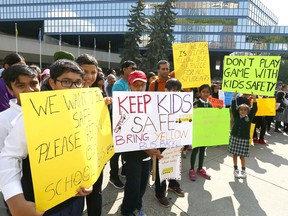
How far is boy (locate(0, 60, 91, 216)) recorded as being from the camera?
3.94 feet

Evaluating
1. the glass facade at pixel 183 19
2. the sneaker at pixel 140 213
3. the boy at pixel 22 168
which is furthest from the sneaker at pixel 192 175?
the glass facade at pixel 183 19

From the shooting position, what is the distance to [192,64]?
14.4ft

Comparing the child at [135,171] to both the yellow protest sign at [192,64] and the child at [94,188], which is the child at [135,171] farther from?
the yellow protest sign at [192,64]

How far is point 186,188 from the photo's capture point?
356cm

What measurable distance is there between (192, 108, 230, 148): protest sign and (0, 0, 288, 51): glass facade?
1784 inches

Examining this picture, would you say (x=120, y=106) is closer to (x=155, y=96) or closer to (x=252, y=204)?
(x=155, y=96)

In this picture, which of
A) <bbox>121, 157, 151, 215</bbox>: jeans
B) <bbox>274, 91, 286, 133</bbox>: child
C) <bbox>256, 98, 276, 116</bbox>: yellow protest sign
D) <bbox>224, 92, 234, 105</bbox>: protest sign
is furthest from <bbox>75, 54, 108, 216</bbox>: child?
<bbox>274, 91, 286, 133</bbox>: child

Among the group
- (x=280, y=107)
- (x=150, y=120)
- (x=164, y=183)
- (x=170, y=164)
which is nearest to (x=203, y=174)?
(x=164, y=183)

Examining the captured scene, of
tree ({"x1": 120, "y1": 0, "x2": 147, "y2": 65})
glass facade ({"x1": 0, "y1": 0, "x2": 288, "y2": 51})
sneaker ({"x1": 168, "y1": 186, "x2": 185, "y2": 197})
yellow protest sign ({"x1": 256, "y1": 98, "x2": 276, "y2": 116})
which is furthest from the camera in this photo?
glass facade ({"x1": 0, "y1": 0, "x2": 288, "y2": 51})

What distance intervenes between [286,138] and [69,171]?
7.70 metres

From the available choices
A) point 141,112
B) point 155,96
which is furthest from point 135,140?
point 155,96

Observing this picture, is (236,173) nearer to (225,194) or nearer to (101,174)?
(225,194)

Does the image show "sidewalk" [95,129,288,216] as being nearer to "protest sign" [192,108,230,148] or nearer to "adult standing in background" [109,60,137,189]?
"adult standing in background" [109,60,137,189]

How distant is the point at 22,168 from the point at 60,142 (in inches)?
11.4
